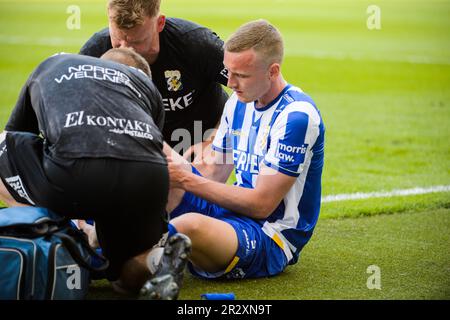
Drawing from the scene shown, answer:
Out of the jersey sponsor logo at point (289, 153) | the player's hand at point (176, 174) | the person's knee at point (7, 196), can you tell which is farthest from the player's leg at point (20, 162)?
the jersey sponsor logo at point (289, 153)

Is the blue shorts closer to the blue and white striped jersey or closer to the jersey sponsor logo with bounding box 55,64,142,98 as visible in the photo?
the blue and white striped jersey

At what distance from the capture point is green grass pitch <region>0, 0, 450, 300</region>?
5043mm

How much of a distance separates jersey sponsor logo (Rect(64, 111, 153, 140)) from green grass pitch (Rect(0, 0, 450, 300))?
103 centimetres

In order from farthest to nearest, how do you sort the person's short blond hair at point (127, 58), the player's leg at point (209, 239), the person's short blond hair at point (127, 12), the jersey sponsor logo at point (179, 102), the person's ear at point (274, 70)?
the jersey sponsor logo at point (179, 102) → the person's short blond hair at point (127, 12) → the person's ear at point (274, 70) → the person's short blond hair at point (127, 58) → the player's leg at point (209, 239)

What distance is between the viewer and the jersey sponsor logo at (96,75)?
435 cm

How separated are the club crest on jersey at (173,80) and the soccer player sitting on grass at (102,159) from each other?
1.86 m

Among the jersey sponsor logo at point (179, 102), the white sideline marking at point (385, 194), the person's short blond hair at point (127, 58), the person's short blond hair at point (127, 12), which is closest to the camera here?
the person's short blond hair at point (127, 58)

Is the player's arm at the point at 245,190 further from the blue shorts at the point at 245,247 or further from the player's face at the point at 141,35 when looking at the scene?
the player's face at the point at 141,35

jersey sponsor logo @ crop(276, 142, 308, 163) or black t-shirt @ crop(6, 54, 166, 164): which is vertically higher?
black t-shirt @ crop(6, 54, 166, 164)

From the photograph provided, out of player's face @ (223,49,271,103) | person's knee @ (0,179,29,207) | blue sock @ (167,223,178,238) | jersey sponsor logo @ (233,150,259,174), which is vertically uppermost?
player's face @ (223,49,271,103)

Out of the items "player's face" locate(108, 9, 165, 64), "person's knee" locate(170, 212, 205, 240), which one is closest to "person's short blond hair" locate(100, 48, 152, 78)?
"player's face" locate(108, 9, 165, 64)

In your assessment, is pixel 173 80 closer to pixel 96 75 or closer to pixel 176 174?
pixel 176 174

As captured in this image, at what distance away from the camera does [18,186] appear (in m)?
4.58
